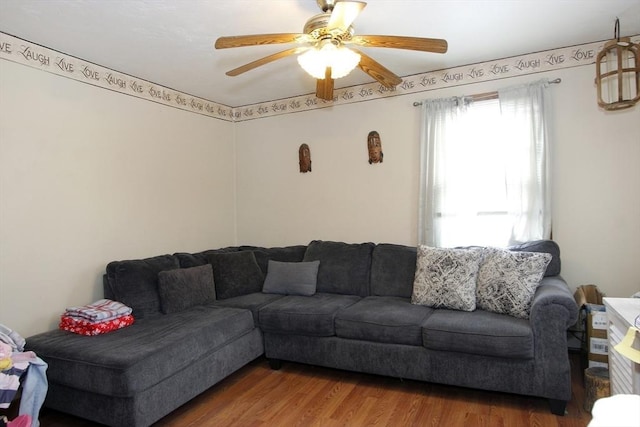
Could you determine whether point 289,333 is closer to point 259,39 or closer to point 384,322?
point 384,322

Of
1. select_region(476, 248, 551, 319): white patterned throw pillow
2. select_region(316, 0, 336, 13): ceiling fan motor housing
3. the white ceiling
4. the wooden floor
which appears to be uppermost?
the white ceiling

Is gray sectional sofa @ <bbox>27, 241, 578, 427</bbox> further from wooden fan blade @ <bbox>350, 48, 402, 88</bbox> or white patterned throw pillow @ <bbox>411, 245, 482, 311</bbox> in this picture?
wooden fan blade @ <bbox>350, 48, 402, 88</bbox>

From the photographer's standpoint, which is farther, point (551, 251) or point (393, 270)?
point (393, 270)

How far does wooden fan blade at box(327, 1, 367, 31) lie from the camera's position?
67.2 inches

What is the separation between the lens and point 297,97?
4.26 m

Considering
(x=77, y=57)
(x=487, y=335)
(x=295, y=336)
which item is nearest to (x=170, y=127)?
(x=77, y=57)

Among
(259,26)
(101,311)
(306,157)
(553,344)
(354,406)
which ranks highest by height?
(259,26)

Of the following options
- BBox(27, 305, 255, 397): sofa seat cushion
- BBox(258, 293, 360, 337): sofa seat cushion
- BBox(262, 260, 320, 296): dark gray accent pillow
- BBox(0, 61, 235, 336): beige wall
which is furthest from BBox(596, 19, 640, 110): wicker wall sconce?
BBox(0, 61, 235, 336): beige wall

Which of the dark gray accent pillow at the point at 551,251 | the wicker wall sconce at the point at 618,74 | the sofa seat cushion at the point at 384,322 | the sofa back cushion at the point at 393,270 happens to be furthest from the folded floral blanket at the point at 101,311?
the wicker wall sconce at the point at 618,74

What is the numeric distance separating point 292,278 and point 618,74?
9.81ft

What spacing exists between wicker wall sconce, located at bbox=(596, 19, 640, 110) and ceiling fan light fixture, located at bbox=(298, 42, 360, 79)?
2.06 metres

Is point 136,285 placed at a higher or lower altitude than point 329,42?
lower

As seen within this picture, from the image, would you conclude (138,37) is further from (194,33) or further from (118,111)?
(118,111)

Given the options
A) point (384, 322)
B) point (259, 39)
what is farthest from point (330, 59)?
point (384, 322)
